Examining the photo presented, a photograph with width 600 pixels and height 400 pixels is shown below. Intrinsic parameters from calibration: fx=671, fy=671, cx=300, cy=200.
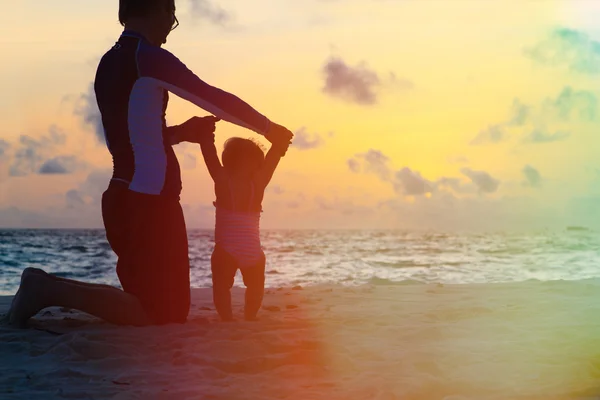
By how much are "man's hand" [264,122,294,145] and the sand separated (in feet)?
4.00

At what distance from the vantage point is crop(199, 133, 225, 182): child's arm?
15.2 feet

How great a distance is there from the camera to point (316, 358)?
3.61 metres

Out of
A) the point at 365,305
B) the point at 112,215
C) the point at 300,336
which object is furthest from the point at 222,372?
the point at 365,305

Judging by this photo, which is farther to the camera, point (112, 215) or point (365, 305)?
point (365, 305)

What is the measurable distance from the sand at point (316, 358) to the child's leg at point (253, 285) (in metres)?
0.18

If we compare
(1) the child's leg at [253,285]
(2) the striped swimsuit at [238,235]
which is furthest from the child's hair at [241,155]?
(1) the child's leg at [253,285]

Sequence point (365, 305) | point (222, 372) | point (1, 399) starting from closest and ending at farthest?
point (1, 399)
point (222, 372)
point (365, 305)

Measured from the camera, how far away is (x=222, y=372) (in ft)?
10.9

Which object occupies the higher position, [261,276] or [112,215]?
[112,215]

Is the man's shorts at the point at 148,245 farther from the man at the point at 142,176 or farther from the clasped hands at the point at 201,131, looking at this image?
the clasped hands at the point at 201,131

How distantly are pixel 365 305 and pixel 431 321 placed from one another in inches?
43.6

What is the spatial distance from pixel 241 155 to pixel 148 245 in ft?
3.13

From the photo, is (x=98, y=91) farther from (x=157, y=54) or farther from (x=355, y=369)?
(x=355, y=369)

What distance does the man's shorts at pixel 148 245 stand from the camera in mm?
4164
